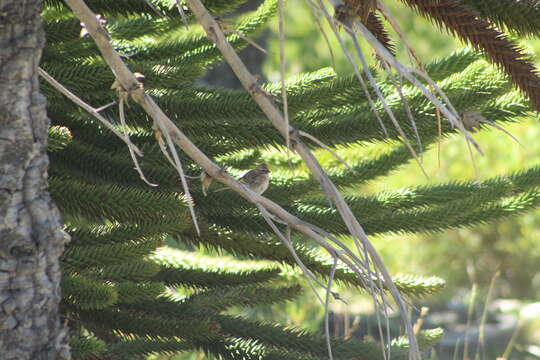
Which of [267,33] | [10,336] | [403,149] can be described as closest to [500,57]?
[403,149]

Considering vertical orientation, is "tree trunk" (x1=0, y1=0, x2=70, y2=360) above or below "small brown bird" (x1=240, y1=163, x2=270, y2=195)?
above

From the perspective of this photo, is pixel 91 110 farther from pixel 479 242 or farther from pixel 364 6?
pixel 479 242

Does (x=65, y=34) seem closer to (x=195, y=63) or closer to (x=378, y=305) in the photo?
(x=195, y=63)

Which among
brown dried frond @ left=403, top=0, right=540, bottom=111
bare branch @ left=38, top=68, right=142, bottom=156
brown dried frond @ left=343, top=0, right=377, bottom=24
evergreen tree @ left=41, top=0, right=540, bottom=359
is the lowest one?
evergreen tree @ left=41, top=0, right=540, bottom=359

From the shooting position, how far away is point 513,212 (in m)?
2.03

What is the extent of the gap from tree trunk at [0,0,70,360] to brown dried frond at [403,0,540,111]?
724 millimetres

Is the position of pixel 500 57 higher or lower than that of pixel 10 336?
higher

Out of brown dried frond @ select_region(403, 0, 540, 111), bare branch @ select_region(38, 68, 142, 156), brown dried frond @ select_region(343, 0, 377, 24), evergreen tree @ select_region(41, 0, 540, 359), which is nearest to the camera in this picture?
bare branch @ select_region(38, 68, 142, 156)

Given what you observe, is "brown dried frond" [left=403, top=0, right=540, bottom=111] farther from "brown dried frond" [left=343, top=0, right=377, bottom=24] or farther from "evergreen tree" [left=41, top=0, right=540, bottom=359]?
"evergreen tree" [left=41, top=0, right=540, bottom=359]

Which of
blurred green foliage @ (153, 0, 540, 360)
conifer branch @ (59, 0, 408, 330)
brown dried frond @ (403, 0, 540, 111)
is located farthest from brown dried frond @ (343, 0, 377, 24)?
blurred green foliage @ (153, 0, 540, 360)

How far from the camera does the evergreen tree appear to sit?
1675mm

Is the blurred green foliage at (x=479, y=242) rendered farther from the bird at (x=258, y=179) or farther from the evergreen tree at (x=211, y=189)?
the bird at (x=258, y=179)

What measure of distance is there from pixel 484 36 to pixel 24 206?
0.91 metres

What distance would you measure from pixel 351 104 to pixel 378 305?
0.97 metres
